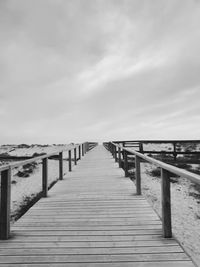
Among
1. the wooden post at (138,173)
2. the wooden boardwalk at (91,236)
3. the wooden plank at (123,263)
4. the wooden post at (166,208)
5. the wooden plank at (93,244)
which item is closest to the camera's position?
the wooden plank at (123,263)

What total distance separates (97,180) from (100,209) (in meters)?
3.21

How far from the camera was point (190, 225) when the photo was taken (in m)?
7.07

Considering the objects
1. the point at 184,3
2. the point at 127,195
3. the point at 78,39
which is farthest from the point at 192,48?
the point at 127,195

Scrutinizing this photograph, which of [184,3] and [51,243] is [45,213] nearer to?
[51,243]

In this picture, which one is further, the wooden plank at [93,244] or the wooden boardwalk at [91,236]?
the wooden plank at [93,244]

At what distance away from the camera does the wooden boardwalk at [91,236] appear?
112 inches

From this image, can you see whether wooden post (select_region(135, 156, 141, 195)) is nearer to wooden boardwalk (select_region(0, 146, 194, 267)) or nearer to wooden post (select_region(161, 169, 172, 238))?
wooden boardwalk (select_region(0, 146, 194, 267))

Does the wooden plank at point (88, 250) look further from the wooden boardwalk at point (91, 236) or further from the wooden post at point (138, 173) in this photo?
the wooden post at point (138, 173)

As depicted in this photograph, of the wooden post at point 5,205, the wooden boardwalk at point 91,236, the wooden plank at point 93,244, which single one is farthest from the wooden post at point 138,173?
the wooden post at point 5,205

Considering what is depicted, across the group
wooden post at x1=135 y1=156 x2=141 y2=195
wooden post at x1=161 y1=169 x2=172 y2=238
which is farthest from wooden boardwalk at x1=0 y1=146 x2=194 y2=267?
wooden post at x1=135 y1=156 x2=141 y2=195

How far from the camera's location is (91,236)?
11.7 ft

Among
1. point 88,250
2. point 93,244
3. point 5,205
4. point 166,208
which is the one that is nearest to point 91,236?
point 93,244

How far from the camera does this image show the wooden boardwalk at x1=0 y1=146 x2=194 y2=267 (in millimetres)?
2842

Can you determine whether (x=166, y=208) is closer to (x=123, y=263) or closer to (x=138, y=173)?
(x=123, y=263)
